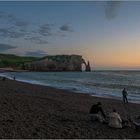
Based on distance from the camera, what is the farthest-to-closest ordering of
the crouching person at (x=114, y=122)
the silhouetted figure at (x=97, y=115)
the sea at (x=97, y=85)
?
the sea at (x=97, y=85)
the silhouetted figure at (x=97, y=115)
the crouching person at (x=114, y=122)

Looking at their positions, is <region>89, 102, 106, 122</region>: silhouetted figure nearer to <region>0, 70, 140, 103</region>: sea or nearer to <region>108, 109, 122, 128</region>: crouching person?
<region>108, 109, 122, 128</region>: crouching person

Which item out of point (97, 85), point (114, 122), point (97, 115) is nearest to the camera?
point (114, 122)

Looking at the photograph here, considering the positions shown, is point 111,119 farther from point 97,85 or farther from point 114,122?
point 97,85

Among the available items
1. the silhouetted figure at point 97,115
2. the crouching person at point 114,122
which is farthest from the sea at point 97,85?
the crouching person at point 114,122

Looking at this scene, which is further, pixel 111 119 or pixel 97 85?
pixel 97 85

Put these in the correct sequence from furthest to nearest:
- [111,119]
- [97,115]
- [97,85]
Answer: [97,85] < [97,115] < [111,119]

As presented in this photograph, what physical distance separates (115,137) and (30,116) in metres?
5.17

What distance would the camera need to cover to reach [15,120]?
12.7m

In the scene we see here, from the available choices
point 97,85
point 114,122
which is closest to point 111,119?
point 114,122

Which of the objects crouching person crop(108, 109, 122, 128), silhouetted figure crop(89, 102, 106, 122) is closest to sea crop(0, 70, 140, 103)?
silhouetted figure crop(89, 102, 106, 122)

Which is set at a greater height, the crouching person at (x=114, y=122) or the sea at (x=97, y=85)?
the crouching person at (x=114, y=122)

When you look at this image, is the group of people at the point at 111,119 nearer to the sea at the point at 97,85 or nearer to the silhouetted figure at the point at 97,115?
the silhouetted figure at the point at 97,115

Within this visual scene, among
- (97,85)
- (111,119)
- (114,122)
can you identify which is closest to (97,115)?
(111,119)

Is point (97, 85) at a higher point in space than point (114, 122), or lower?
lower
